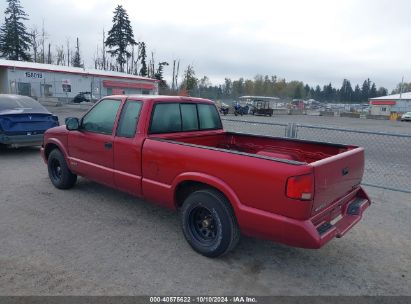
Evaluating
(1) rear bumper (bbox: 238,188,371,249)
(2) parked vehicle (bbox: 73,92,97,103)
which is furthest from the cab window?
(2) parked vehicle (bbox: 73,92,97,103)

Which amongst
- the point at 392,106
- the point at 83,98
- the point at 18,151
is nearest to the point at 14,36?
the point at 83,98

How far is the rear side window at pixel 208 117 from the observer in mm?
5182

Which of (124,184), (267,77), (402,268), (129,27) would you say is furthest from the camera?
(267,77)

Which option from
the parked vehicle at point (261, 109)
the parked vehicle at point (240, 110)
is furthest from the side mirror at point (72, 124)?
the parked vehicle at point (261, 109)

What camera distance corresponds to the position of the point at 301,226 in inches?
118

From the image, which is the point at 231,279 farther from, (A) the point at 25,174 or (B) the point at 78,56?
(B) the point at 78,56

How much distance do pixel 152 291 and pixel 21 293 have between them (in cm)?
119

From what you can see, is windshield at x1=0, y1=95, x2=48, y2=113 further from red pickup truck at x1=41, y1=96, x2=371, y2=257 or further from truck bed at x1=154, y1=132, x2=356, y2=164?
truck bed at x1=154, y1=132, x2=356, y2=164

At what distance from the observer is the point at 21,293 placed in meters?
3.02

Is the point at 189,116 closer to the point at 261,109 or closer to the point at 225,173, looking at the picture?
the point at 225,173

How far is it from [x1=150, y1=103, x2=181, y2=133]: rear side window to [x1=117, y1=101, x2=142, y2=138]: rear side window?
0.24 m

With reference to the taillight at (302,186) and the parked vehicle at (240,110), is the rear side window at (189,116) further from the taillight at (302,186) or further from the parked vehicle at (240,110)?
the parked vehicle at (240,110)

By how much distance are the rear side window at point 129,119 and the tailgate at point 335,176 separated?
2461 millimetres

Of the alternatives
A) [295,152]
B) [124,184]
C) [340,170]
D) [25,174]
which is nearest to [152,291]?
[124,184]
